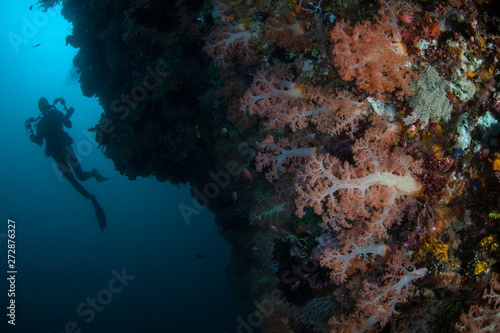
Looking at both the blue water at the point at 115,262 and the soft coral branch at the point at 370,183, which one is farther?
the blue water at the point at 115,262

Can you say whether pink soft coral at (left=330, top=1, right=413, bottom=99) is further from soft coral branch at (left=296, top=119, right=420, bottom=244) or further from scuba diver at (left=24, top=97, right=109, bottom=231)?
scuba diver at (left=24, top=97, right=109, bottom=231)

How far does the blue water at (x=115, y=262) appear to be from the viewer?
801 inches

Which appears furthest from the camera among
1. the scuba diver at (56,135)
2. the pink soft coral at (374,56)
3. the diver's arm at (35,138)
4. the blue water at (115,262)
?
the blue water at (115,262)

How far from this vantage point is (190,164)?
6918mm

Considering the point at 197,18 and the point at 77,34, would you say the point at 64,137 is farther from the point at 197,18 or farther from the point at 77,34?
the point at 197,18

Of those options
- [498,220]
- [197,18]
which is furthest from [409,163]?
[197,18]

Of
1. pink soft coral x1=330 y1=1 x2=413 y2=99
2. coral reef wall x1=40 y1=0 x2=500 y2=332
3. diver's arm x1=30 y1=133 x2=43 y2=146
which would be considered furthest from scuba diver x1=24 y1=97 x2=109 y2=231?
pink soft coral x1=330 y1=1 x2=413 y2=99

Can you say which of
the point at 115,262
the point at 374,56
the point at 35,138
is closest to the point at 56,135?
the point at 35,138

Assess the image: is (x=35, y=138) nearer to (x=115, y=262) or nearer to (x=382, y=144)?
(x=382, y=144)

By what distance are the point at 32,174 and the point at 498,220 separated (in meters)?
85.5

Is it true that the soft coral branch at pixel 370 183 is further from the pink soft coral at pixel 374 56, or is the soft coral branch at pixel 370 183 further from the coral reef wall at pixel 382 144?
the pink soft coral at pixel 374 56

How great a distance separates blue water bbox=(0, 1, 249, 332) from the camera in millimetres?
20344

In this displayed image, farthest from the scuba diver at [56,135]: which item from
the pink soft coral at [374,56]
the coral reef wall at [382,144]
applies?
the pink soft coral at [374,56]

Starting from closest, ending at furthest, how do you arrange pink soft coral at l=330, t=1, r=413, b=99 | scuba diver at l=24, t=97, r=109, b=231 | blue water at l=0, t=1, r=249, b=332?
pink soft coral at l=330, t=1, r=413, b=99 → scuba diver at l=24, t=97, r=109, b=231 → blue water at l=0, t=1, r=249, b=332
